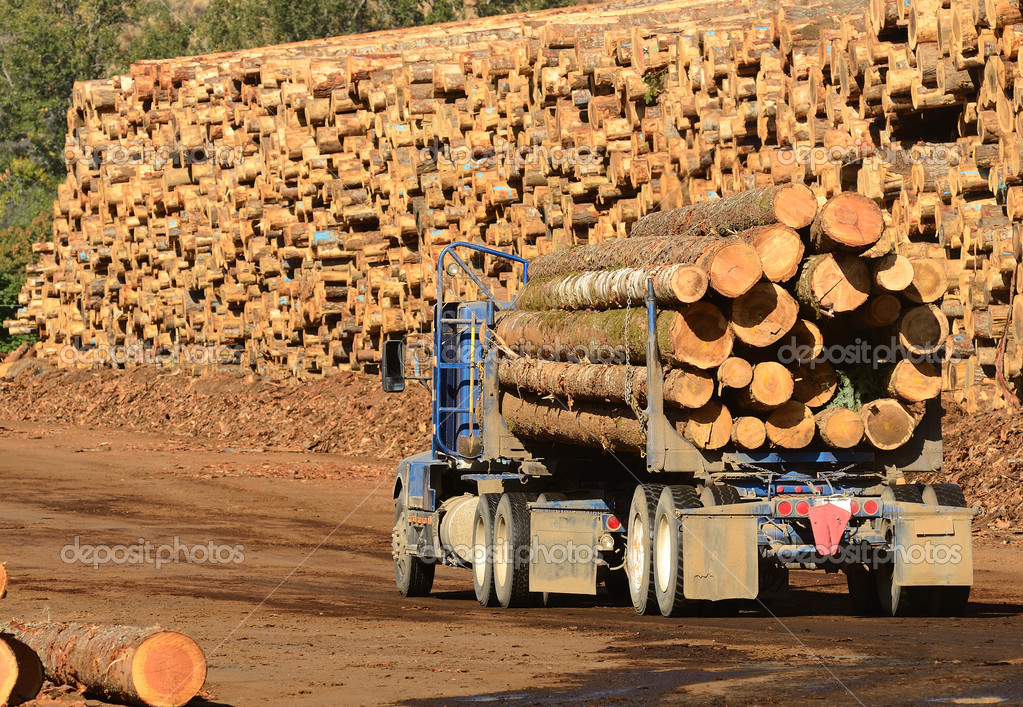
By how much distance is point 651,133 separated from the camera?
2386cm

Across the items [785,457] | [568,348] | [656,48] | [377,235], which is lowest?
[785,457]

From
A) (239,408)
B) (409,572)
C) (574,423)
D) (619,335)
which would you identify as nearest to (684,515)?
(619,335)

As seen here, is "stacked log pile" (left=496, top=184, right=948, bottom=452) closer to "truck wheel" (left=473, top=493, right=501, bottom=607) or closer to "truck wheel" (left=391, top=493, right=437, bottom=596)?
"truck wheel" (left=473, top=493, right=501, bottom=607)

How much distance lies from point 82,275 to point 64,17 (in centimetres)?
4748

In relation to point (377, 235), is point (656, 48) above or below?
above

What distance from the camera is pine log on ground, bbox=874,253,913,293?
11.1 m

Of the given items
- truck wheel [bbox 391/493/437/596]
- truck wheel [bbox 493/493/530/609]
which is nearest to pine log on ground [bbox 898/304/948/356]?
truck wheel [bbox 493/493/530/609]

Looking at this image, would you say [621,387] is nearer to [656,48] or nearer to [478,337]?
[478,337]

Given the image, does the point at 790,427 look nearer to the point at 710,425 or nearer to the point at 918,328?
the point at 710,425

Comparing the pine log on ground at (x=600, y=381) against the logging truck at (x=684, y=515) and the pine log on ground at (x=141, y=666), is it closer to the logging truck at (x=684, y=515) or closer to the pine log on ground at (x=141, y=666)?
the logging truck at (x=684, y=515)

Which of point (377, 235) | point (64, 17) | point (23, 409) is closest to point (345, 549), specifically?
point (377, 235)

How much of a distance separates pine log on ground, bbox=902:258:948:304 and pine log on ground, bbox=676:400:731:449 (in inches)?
61.9

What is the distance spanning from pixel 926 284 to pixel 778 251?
1160 millimetres

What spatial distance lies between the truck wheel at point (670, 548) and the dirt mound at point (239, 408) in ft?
53.2
